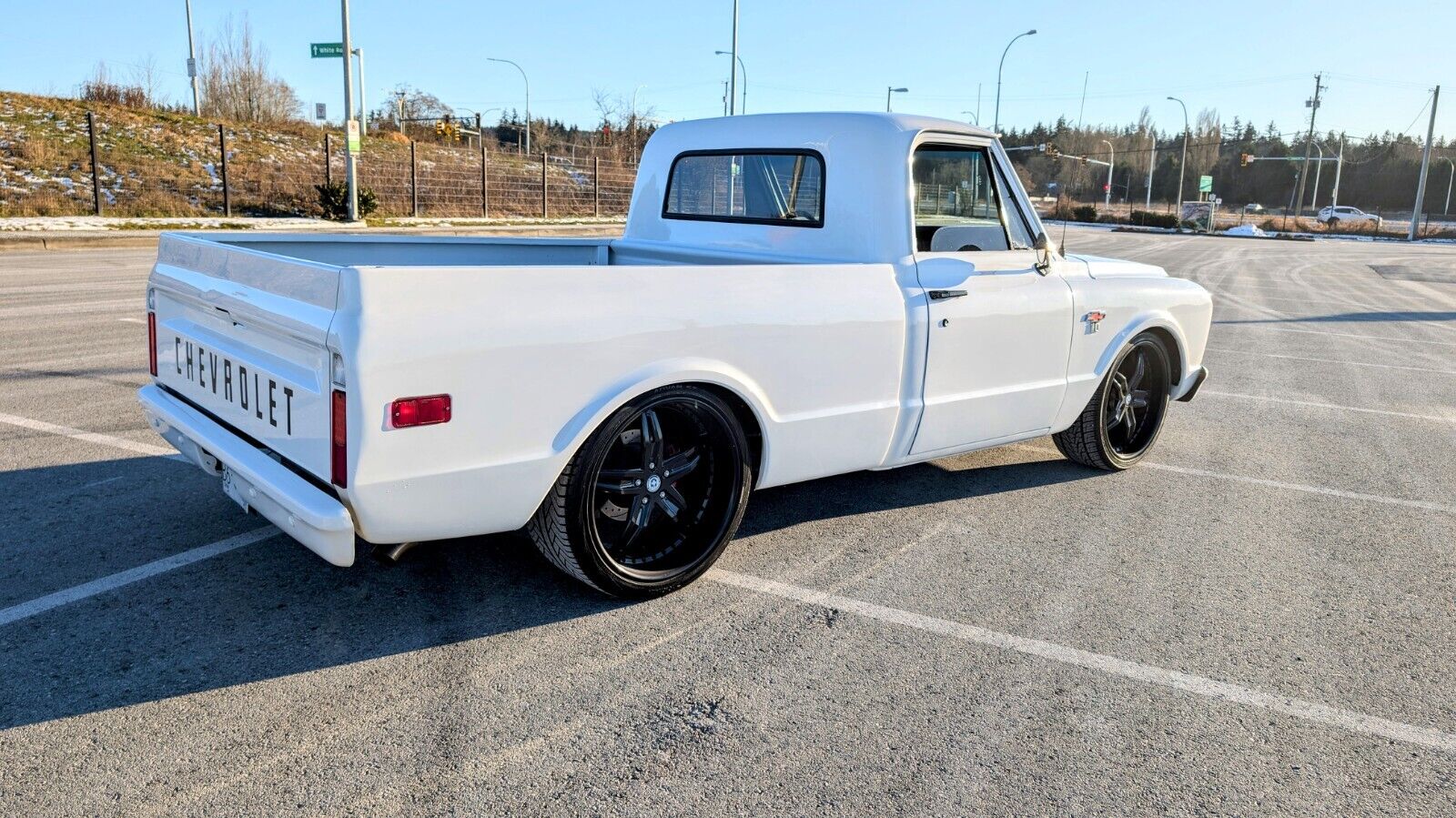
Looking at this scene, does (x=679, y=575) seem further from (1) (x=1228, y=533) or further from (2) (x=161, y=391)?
(1) (x=1228, y=533)

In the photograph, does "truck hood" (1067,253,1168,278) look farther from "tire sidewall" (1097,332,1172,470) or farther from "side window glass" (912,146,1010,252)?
"side window glass" (912,146,1010,252)

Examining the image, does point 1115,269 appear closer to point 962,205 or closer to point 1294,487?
point 962,205

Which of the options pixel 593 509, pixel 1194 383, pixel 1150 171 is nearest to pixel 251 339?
pixel 593 509

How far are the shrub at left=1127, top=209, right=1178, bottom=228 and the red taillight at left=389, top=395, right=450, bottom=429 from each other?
72.6 m

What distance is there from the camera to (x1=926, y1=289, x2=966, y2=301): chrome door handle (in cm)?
436

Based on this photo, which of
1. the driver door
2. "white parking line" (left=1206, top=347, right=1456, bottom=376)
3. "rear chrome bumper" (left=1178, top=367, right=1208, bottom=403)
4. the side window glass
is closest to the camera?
the driver door

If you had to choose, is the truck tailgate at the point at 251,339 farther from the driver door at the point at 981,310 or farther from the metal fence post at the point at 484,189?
the metal fence post at the point at 484,189

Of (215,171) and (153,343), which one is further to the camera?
(215,171)

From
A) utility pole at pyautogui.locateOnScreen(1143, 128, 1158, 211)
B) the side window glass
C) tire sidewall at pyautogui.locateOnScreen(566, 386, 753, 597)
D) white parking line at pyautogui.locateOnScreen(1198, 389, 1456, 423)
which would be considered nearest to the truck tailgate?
tire sidewall at pyautogui.locateOnScreen(566, 386, 753, 597)

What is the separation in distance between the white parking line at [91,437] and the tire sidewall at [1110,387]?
15.5 feet

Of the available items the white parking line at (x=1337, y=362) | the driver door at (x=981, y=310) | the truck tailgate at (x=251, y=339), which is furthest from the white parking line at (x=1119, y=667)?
the white parking line at (x=1337, y=362)

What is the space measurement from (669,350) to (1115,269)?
303 cm

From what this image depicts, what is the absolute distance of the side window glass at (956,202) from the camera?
15.2 feet

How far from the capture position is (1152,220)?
235 ft
